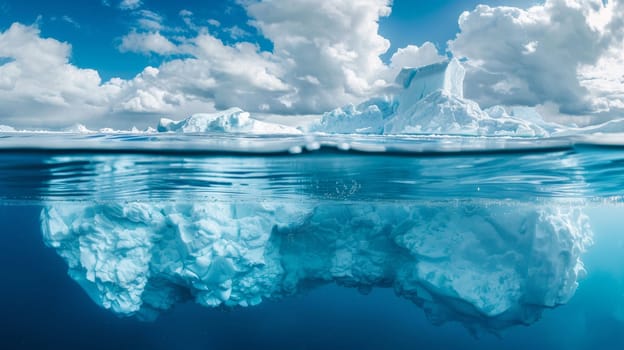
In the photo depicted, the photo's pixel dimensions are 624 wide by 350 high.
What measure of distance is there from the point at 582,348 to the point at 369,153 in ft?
92.8

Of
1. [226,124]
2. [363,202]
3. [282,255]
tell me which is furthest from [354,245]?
[226,124]

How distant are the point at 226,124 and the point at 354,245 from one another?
24.0 feet

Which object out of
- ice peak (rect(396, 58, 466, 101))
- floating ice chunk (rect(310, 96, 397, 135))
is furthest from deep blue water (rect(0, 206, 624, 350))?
ice peak (rect(396, 58, 466, 101))

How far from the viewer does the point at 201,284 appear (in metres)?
13.6

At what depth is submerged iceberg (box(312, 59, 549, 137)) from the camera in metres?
12.0

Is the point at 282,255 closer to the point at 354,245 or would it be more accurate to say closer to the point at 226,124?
the point at 354,245

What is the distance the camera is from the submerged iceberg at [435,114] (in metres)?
12.0

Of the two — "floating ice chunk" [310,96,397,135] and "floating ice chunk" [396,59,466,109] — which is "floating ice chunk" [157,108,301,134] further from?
"floating ice chunk" [396,59,466,109]

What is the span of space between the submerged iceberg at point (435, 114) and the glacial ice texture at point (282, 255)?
3643 millimetres

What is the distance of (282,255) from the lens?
14969mm

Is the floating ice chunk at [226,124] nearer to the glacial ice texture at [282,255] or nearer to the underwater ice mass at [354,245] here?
the underwater ice mass at [354,245]

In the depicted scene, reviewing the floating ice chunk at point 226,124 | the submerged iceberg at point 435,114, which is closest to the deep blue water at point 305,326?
the submerged iceberg at point 435,114

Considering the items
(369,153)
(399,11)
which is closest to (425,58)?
(399,11)

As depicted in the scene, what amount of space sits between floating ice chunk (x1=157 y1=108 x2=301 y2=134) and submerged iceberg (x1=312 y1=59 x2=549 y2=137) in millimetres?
2046
